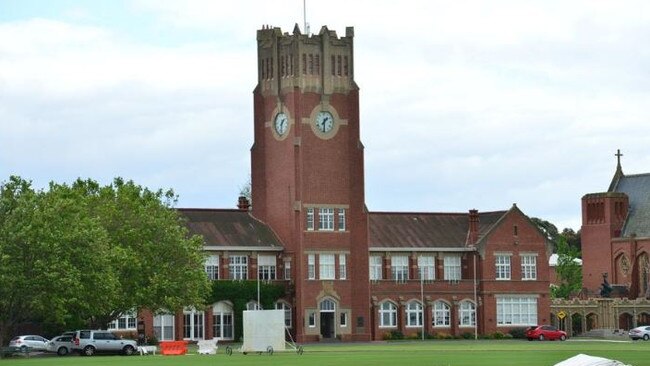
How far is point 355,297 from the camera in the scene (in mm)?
119812

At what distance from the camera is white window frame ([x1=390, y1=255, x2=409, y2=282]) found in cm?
12469

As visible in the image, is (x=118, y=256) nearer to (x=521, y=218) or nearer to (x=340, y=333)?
(x=340, y=333)

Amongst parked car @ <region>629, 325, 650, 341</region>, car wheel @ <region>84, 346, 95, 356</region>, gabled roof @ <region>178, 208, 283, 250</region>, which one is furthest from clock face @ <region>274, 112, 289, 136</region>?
car wheel @ <region>84, 346, 95, 356</region>

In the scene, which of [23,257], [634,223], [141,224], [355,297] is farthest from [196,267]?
[634,223]

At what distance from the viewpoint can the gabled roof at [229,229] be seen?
117 m

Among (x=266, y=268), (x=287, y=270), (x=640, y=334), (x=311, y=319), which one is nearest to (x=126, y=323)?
(x=266, y=268)

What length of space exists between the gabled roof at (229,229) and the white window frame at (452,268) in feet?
49.6

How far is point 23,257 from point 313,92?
133 feet

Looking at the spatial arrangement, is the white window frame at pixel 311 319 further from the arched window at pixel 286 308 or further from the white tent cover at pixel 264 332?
the white tent cover at pixel 264 332

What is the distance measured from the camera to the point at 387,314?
122 m

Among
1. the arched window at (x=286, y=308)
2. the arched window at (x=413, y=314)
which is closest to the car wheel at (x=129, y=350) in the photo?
the arched window at (x=286, y=308)

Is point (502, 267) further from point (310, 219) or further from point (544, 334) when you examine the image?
point (310, 219)

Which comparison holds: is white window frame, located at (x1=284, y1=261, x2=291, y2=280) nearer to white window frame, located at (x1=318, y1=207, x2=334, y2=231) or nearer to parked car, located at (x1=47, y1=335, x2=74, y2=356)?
white window frame, located at (x1=318, y1=207, x2=334, y2=231)

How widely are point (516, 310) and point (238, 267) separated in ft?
78.1
